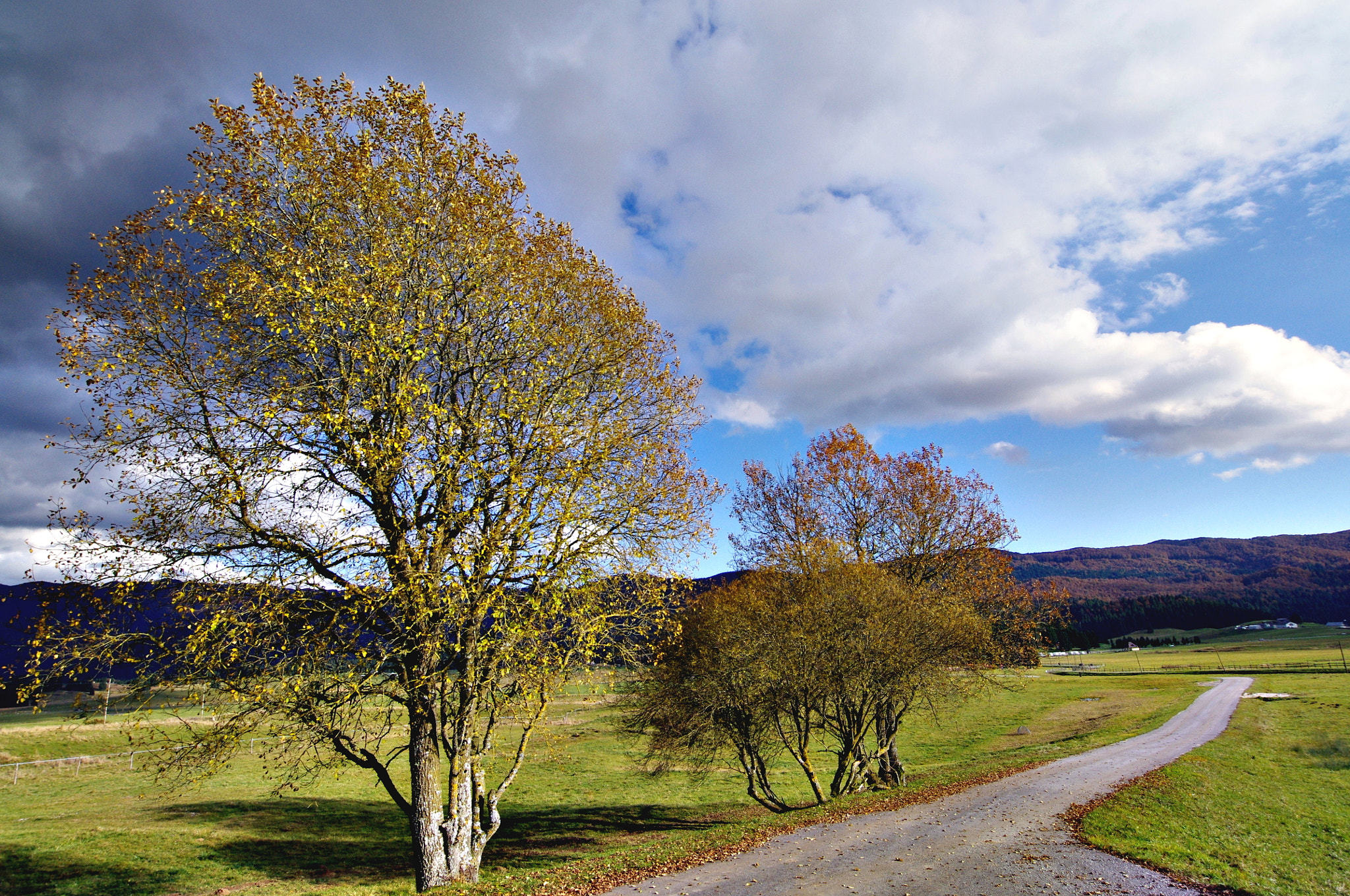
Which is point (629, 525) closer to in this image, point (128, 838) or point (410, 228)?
point (410, 228)

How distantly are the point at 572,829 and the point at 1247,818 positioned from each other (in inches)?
892

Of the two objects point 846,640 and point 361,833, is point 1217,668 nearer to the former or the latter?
point 846,640

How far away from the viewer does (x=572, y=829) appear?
25.5m

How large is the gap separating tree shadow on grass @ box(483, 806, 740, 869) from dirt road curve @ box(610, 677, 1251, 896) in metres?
9.26

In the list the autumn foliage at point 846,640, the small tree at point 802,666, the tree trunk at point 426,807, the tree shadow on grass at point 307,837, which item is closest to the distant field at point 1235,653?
the autumn foliage at point 846,640

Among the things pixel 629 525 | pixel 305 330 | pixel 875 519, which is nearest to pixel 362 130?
pixel 305 330

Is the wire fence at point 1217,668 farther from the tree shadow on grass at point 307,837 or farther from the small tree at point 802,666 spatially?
the tree shadow on grass at point 307,837

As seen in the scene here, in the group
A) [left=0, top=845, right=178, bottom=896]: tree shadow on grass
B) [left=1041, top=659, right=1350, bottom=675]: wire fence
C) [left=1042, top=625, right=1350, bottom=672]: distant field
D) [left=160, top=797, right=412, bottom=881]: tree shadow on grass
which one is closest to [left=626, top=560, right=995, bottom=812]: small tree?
[left=160, top=797, right=412, bottom=881]: tree shadow on grass

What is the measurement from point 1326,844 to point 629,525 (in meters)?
19.2

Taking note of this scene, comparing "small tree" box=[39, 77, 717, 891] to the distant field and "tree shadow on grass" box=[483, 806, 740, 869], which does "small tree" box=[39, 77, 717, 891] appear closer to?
"tree shadow on grass" box=[483, 806, 740, 869]

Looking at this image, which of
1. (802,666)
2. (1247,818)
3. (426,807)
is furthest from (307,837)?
(1247,818)

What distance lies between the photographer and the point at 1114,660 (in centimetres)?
11762

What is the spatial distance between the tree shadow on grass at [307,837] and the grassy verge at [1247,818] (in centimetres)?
2099

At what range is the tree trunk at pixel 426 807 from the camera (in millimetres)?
11656
